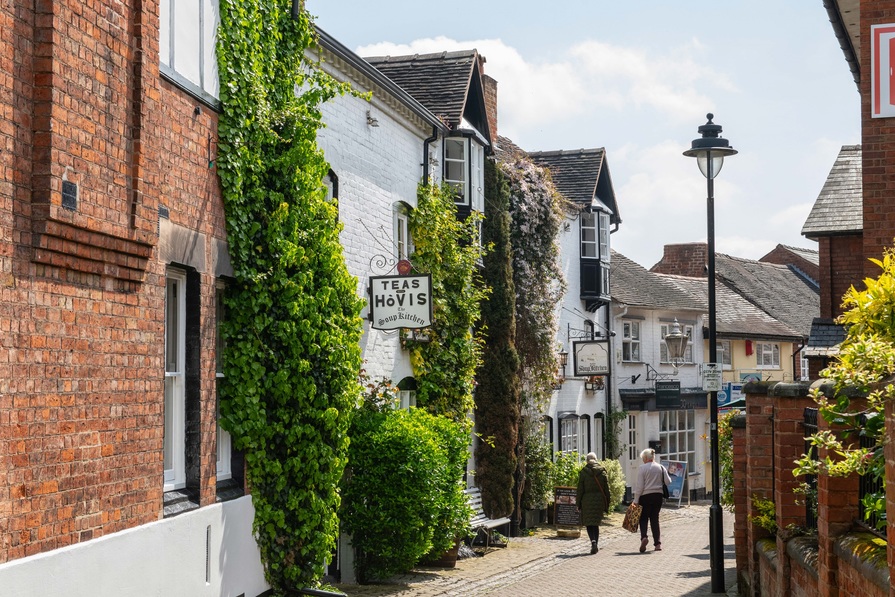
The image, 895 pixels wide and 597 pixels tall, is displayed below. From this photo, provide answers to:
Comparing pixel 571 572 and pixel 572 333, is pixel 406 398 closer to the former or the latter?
pixel 571 572

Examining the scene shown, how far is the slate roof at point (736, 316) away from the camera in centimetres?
4269

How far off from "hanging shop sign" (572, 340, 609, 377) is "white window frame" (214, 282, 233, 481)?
17.7 meters

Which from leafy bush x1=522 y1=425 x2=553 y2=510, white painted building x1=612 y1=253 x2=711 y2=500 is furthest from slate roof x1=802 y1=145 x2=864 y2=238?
white painted building x1=612 y1=253 x2=711 y2=500

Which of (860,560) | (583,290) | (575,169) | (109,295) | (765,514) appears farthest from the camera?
(575,169)

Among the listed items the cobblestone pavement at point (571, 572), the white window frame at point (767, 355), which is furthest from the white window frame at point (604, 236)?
the white window frame at point (767, 355)

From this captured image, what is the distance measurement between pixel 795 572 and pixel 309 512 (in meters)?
4.87

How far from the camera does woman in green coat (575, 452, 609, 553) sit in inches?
816

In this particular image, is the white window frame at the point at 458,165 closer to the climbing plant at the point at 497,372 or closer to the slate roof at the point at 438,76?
the slate roof at the point at 438,76

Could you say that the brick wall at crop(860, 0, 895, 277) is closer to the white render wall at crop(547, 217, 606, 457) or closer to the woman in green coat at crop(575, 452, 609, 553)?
the woman in green coat at crop(575, 452, 609, 553)

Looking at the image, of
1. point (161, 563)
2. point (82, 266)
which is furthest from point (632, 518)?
point (82, 266)

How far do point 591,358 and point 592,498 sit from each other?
8092mm

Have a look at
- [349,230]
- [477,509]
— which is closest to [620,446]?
[477,509]

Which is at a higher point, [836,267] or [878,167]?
[878,167]

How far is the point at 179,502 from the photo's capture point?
10.0 metres
